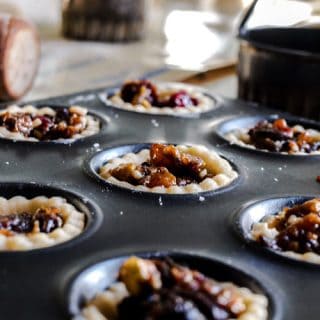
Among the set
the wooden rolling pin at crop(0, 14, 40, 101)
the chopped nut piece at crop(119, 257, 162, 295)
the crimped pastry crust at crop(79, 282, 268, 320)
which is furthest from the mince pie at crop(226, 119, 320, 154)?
the wooden rolling pin at crop(0, 14, 40, 101)

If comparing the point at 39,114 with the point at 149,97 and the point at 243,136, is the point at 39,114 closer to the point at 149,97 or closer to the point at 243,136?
the point at 149,97

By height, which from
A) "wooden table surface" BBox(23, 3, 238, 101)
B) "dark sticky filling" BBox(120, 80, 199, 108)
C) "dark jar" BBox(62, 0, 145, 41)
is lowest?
"wooden table surface" BBox(23, 3, 238, 101)

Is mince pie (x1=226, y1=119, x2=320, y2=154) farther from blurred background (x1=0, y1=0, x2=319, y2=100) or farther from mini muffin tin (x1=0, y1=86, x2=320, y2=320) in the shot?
blurred background (x1=0, y1=0, x2=319, y2=100)

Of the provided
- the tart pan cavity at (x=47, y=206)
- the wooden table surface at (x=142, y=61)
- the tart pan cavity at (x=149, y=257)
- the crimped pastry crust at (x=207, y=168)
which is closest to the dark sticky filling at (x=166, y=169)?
the crimped pastry crust at (x=207, y=168)

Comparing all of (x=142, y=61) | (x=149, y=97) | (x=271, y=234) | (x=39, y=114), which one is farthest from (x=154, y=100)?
(x=142, y=61)

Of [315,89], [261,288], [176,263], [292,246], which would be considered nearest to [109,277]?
[176,263]

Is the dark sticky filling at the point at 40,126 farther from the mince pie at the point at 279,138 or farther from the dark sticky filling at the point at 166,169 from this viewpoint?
the mince pie at the point at 279,138

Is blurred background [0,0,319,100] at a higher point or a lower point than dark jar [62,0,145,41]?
lower
